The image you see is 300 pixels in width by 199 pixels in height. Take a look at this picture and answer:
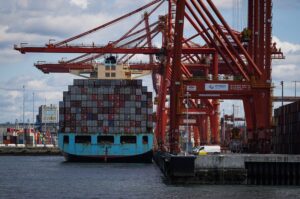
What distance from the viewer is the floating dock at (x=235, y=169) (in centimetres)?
5659

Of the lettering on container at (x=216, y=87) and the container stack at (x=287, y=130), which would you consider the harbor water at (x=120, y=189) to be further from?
the container stack at (x=287, y=130)

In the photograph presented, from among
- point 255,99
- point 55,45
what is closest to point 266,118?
point 255,99

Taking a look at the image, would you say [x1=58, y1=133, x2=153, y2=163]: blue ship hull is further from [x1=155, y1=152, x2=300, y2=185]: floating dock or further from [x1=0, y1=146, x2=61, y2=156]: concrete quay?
[x1=0, y1=146, x2=61, y2=156]: concrete quay

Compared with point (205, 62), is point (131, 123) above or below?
below

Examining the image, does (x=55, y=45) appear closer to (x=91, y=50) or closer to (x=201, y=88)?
(x=91, y=50)

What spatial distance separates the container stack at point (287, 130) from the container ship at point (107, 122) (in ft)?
71.1

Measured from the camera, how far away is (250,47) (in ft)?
278

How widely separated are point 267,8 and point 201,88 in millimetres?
9185

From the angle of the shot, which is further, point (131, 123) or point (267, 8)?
point (131, 123)

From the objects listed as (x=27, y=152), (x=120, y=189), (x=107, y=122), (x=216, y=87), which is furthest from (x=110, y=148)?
(x=27, y=152)

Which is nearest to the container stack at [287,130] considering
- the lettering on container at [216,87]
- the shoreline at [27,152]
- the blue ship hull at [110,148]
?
the lettering on container at [216,87]

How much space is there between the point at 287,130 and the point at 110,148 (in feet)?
102

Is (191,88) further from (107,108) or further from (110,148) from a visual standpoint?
(107,108)

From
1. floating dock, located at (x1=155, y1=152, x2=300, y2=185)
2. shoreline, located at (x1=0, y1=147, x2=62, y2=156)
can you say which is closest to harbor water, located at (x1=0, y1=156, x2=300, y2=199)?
floating dock, located at (x1=155, y1=152, x2=300, y2=185)
